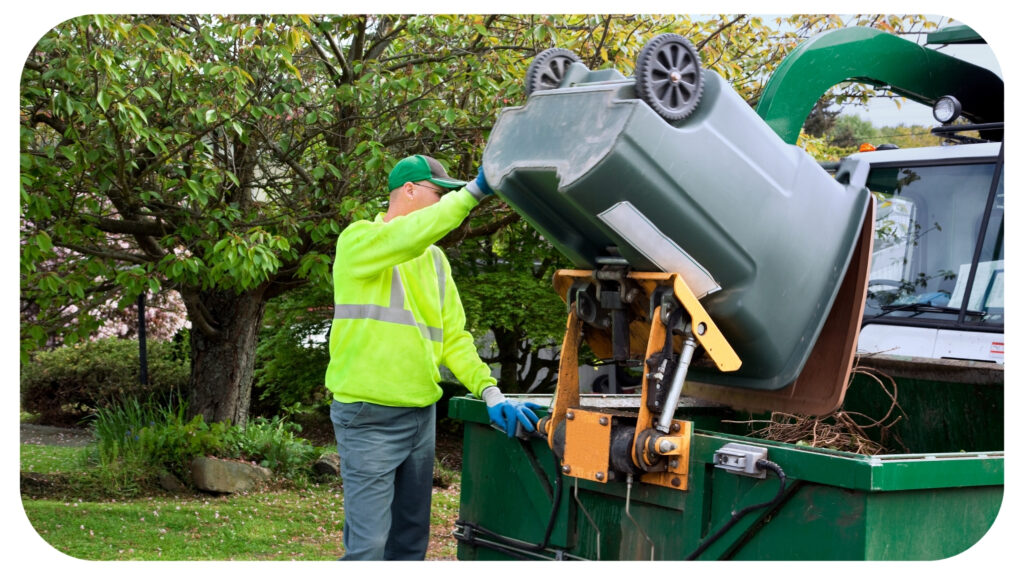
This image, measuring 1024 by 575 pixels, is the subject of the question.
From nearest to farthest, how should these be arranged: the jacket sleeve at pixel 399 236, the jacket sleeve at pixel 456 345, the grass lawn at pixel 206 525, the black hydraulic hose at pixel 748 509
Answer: the black hydraulic hose at pixel 748 509
the jacket sleeve at pixel 399 236
the jacket sleeve at pixel 456 345
the grass lawn at pixel 206 525

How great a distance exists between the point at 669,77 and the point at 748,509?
1291 mm

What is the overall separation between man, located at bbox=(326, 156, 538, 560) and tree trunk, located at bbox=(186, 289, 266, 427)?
4069 mm

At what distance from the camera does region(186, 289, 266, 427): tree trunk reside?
785cm

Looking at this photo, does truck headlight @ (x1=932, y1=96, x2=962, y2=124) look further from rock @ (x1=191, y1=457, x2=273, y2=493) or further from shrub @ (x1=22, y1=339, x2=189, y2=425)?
shrub @ (x1=22, y1=339, x2=189, y2=425)

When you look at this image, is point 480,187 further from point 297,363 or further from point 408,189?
point 297,363

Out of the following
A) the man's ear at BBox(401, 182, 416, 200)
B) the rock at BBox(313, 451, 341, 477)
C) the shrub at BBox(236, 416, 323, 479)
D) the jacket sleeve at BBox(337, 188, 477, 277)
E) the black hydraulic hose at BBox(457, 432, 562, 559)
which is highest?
the man's ear at BBox(401, 182, 416, 200)

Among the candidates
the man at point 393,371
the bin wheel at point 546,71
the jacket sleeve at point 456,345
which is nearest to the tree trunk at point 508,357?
the jacket sleeve at point 456,345

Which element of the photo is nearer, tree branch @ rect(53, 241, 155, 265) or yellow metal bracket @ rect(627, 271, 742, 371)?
yellow metal bracket @ rect(627, 271, 742, 371)

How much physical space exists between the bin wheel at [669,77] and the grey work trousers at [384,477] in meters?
1.52

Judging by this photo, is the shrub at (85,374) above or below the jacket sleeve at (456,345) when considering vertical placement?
below

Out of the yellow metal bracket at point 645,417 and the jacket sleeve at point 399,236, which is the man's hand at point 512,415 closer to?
the yellow metal bracket at point 645,417

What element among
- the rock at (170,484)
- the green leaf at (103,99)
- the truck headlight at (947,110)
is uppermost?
the truck headlight at (947,110)

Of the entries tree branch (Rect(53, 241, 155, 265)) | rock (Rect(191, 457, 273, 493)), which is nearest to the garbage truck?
tree branch (Rect(53, 241, 155, 265))

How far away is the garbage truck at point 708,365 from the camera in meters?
2.93
